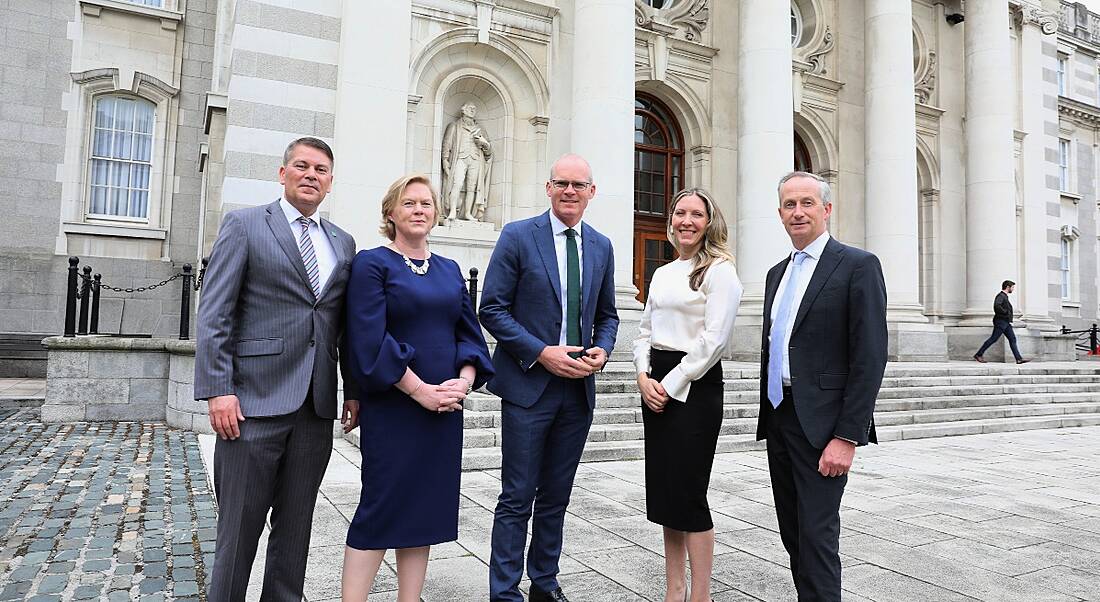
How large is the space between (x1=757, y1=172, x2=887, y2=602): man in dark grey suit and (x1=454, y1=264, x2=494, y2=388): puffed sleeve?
1.36 m

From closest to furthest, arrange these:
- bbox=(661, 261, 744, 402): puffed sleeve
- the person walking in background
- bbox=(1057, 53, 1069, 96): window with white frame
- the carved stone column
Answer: bbox=(661, 261, 744, 402): puffed sleeve
the carved stone column
the person walking in background
bbox=(1057, 53, 1069, 96): window with white frame

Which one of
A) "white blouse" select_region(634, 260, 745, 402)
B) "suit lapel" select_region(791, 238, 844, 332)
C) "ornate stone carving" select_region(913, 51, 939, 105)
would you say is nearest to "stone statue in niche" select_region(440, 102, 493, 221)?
"white blouse" select_region(634, 260, 745, 402)

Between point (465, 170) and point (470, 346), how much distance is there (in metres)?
10.2

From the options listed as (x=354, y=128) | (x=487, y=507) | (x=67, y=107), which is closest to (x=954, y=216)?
(x=354, y=128)

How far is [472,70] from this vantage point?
43.5 ft

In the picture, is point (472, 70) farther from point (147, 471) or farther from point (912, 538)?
point (912, 538)

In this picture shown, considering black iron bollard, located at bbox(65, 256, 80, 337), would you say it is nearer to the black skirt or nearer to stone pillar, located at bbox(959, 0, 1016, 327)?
the black skirt

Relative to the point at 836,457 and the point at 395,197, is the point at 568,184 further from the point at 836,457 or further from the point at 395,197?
the point at 836,457

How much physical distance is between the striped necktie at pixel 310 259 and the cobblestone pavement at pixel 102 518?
6.31ft

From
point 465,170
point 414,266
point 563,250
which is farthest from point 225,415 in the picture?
point 465,170

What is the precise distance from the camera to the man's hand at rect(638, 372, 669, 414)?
3449 millimetres

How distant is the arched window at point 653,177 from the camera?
636 inches

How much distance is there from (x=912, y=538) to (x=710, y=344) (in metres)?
2.77

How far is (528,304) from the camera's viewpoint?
3.68 metres
